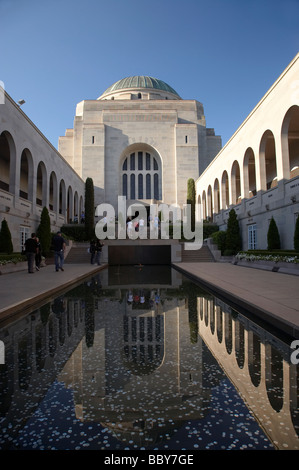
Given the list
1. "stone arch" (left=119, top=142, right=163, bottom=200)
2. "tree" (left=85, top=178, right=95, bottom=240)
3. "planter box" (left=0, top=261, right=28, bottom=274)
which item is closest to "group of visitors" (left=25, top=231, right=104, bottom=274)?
"planter box" (left=0, top=261, right=28, bottom=274)

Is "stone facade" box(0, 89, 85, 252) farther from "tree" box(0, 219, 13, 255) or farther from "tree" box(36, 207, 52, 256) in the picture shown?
"tree" box(0, 219, 13, 255)

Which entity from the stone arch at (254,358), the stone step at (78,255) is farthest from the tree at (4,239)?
the stone arch at (254,358)

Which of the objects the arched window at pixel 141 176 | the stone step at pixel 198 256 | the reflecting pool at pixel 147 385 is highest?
the arched window at pixel 141 176

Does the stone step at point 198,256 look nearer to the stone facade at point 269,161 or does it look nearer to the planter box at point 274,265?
the stone facade at point 269,161

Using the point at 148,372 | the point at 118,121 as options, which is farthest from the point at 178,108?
the point at 148,372

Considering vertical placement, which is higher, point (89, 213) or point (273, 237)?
point (89, 213)

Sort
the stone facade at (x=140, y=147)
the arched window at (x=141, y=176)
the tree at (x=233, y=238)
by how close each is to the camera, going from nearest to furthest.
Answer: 1. the tree at (x=233, y=238)
2. the stone facade at (x=140, y=147)
3. the arched window at (x=141, y=176)

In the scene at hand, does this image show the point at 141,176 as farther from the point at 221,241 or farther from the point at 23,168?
the point at 221,241

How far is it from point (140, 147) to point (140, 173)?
3.23m

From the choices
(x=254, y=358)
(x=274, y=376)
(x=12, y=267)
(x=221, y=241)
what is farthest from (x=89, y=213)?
(x=274, y=376)

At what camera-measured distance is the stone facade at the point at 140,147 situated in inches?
1398

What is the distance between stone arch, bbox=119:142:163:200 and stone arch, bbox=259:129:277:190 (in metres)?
14.9

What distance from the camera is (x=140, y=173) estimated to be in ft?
125
